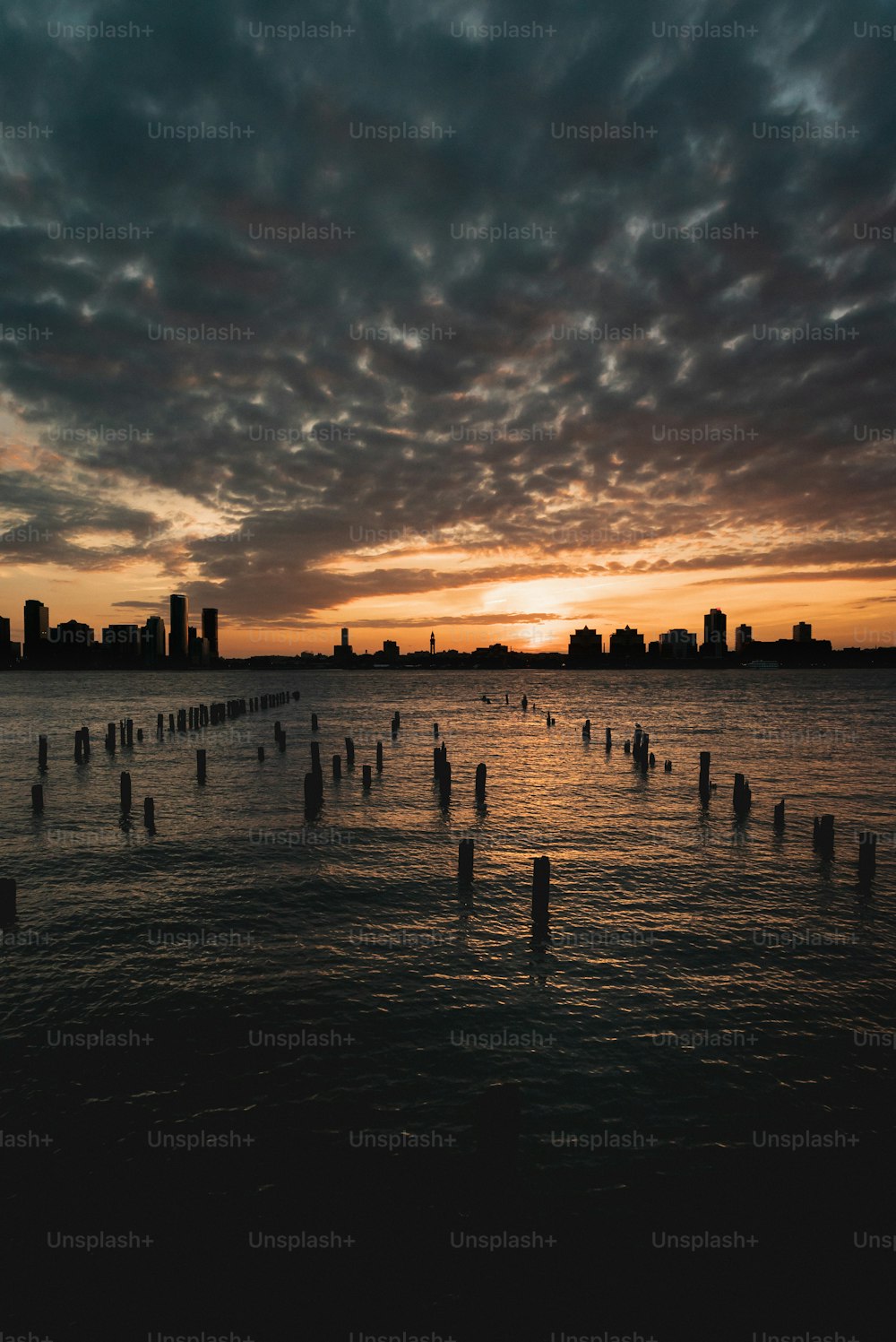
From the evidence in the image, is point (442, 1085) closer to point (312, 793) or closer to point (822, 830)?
point (822, 830)

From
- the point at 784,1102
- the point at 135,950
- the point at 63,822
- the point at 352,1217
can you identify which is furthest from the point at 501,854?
the point at 63,822

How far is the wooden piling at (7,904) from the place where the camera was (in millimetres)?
16672

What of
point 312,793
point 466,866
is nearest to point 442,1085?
point 466,866

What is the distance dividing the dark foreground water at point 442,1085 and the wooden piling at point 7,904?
835 mm

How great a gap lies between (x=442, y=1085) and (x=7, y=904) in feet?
40.8

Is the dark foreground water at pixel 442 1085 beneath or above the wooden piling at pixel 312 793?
beneath

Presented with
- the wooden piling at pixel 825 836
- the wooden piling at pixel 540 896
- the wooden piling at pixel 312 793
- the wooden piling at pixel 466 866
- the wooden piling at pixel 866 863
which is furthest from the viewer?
the wooden piling at pixel 312 793

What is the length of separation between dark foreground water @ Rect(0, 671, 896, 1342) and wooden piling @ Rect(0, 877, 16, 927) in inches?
32.9

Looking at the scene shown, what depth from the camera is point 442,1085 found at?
35.2ft

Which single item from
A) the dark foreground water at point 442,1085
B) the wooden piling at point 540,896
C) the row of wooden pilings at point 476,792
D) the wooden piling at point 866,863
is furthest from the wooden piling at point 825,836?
the wooden piling at point 540,896

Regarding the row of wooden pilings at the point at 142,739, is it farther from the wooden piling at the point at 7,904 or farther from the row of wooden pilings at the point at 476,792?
the wooden piling at the point at 7,904

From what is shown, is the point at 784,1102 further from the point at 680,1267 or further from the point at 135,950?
the point at 135,950

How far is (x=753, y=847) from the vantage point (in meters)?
25.0

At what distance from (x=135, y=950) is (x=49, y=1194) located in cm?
748
